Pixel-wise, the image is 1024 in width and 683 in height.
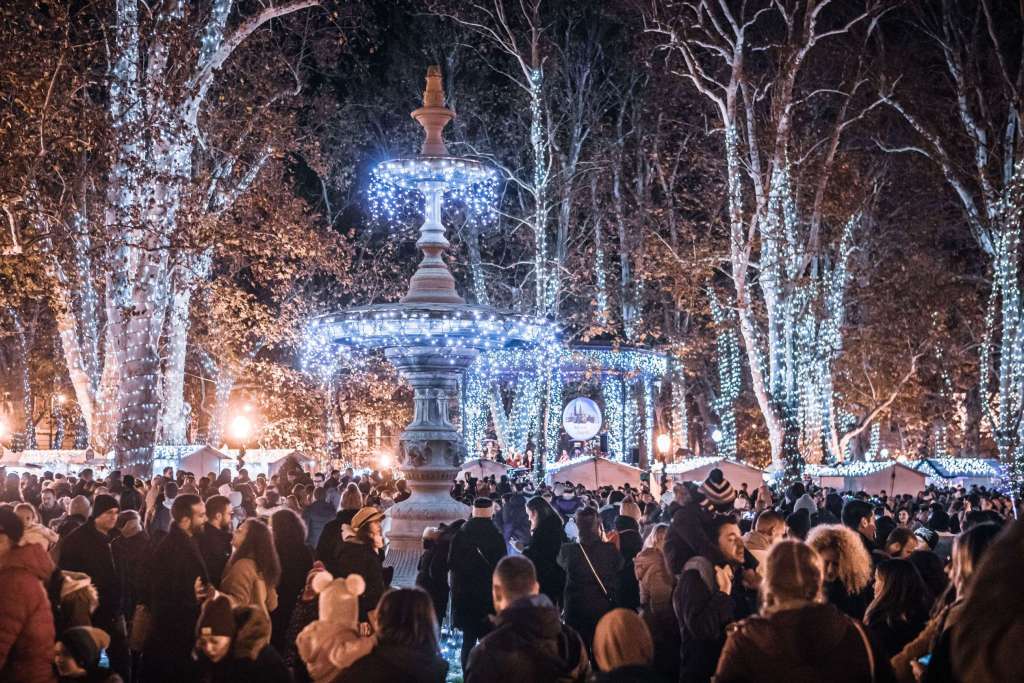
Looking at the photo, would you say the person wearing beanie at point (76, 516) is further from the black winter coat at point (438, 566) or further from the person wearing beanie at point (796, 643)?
the person wearing beanie at point (796, 643)

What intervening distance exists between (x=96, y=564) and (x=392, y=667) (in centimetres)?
514

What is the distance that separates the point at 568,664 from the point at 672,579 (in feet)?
9.59

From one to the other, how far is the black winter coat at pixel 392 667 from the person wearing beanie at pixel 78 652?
204 cm

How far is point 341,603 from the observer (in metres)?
6.14

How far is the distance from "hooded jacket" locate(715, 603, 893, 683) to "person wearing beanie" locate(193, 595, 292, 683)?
2.39 metres

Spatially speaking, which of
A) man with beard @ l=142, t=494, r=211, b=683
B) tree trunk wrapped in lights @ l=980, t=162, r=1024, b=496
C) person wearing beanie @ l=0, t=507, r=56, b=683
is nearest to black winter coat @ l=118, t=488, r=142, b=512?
man with beard @ l=142, t=494, r=211, b=683

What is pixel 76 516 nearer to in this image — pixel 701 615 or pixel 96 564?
pixel 96 564

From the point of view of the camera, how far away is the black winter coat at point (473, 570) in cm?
1055

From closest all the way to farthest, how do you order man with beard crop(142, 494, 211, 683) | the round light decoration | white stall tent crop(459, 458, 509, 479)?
1. man with beard crop(142, 494, 211, 683)
2. white stall tent crop(459, 458, 509, 479)
3. the round light decoration

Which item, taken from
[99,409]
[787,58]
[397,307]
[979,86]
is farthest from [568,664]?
[979,86]

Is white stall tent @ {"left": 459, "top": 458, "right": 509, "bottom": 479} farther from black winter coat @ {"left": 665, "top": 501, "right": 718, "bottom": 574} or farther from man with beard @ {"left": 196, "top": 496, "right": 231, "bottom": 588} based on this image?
black winter coat @ {"left": 665, "top": 501, "right": 718, "bottom": 574}

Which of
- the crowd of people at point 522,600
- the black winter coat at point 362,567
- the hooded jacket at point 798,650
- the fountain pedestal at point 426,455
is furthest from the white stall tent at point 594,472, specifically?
the hooded jacket at point 798,650

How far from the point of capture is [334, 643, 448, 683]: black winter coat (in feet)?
17.0

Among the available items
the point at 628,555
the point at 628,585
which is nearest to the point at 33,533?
the point at 628,585
